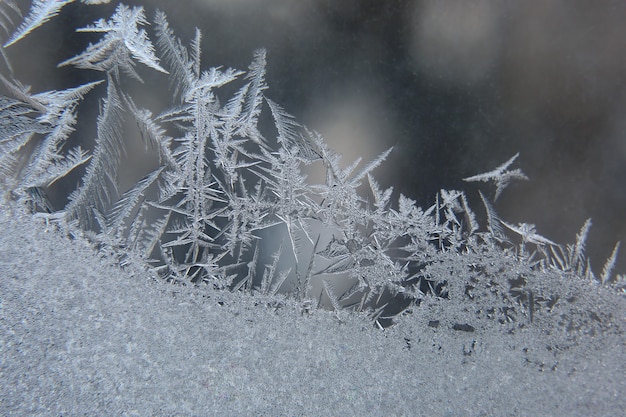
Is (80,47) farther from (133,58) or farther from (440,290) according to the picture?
(440,290)

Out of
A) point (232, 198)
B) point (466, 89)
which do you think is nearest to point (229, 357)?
point (232, 198)

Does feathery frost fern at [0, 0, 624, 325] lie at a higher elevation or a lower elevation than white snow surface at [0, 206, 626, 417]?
higher

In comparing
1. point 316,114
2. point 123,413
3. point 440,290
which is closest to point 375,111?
point 316,114

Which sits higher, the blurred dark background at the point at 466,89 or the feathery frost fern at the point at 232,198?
the blurred dark background at the point at 466,89

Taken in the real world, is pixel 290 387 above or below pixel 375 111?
below

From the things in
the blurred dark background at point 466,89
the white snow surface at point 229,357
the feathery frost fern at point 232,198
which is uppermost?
the blurred dark background at point 466,89
